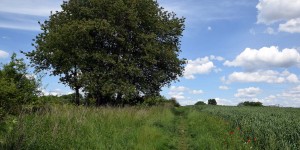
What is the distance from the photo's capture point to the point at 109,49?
3322cm

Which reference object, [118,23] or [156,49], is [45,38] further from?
[156,49]

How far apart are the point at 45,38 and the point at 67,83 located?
5.73 metres

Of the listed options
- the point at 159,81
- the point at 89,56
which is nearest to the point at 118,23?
the point at 89,56

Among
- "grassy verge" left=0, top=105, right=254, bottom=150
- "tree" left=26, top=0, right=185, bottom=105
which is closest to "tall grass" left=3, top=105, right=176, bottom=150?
"grassy verge" left=0, top=105, right=254, bottom=150

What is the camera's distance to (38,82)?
15.8 metres

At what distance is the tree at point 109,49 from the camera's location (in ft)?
99.7

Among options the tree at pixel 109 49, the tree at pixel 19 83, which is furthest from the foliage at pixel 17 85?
the tree at pixel 109 49

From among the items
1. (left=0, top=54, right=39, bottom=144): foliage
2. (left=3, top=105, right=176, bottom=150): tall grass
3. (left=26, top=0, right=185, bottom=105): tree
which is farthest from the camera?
(left=26, top=0, right=185, bottom=105): tree

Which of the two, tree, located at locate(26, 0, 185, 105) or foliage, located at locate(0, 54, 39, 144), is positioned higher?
tree, located at locate(26, 0, 185, 105)

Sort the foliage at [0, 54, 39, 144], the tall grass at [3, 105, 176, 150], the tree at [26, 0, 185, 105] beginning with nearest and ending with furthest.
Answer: the tall grass at [3, 105, 176, 150]
the foliage at [0, 54, 39, 144]
the tree at [26, 0, 185, 105]

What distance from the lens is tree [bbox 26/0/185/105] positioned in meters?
30.4

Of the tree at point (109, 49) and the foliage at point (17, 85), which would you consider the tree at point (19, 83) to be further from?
the tree at point (109, 49)

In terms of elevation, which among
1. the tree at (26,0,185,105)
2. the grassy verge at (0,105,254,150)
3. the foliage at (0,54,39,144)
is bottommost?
the grassy verge at (0,105,254,150)

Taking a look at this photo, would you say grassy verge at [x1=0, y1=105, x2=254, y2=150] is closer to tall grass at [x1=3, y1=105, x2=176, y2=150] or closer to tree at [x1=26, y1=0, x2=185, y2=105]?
tall grass at [x1=3, y1=105, x2=176, y2=150]
